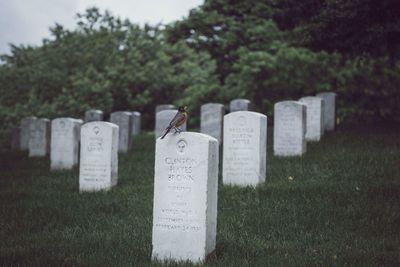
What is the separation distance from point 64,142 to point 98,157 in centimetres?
322

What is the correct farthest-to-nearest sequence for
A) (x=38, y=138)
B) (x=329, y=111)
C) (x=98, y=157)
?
(x=329, y=111) → (x=38, y=138) → (x=98, y=157)

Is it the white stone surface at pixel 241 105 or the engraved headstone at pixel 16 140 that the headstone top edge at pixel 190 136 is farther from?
the engraved headstone at pixel 16 140

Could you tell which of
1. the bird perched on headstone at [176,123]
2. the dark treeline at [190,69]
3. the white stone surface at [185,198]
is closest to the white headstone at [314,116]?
the dark treeline at [190,69]

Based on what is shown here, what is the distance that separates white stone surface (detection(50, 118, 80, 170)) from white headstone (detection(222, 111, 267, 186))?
4.70 metres

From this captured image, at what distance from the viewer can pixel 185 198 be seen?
20.9 ft

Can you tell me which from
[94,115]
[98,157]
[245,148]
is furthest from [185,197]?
[94,115]

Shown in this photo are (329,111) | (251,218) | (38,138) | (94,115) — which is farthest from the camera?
(94,115)

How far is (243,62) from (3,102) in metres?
12.7

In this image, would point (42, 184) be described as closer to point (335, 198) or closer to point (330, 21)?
point (335, 198)

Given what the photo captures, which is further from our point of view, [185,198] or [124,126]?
[124,126]

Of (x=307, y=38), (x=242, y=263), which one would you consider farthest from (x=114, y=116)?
(x=242, y=263)

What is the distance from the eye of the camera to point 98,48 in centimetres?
3105

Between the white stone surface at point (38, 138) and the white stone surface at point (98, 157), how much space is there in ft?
21.5

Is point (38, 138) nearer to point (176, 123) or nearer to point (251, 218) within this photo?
point (251, 218)
